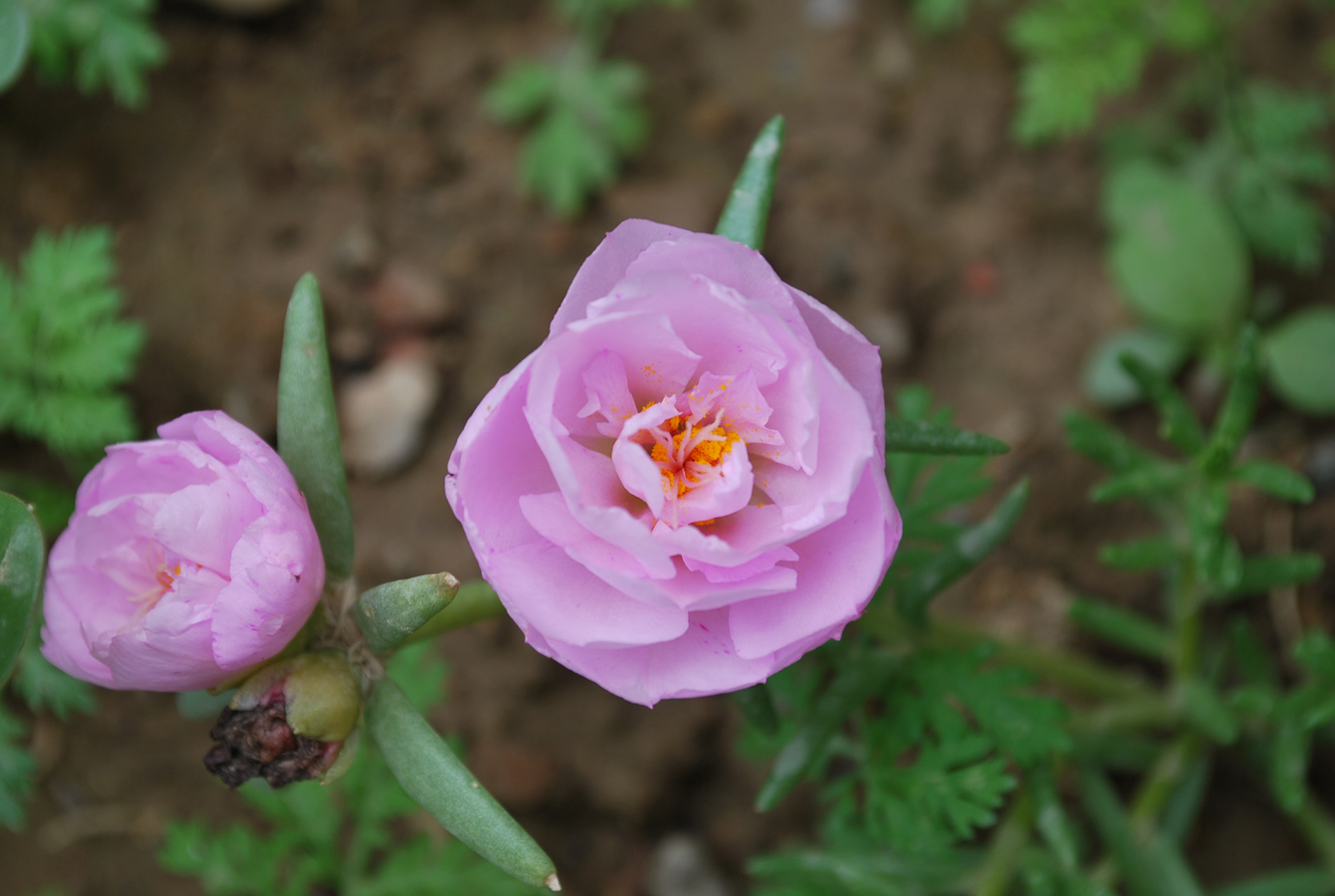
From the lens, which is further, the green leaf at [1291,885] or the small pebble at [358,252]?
the small pebble at [358,252]

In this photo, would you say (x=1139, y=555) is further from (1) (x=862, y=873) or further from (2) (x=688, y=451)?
(2) (x=688, y=451)

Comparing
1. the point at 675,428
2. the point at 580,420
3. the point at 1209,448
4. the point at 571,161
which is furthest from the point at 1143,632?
the point at 571,161

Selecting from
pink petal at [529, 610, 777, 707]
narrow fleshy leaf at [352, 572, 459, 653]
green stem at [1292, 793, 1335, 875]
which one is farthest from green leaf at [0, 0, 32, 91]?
green stem at [1292, 793, 1335, 875]

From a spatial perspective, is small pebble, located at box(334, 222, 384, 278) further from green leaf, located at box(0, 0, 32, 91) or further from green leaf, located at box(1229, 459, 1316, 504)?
green leaf, located at box(1229, 459, 1316, 504)

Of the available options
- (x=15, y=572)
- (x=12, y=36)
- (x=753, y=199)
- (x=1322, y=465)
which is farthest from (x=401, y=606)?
(x=1322, y=465)

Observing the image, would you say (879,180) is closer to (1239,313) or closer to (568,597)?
(1239,313)

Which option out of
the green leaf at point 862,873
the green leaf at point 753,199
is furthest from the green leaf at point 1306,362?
the green leaf at point 753,199

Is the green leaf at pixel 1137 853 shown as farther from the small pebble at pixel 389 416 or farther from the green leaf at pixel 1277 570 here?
the small pebble at pixel 389 416

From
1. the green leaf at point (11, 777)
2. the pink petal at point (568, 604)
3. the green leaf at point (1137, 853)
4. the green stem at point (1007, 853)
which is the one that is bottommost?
the green leaf at point (1137, 853)
